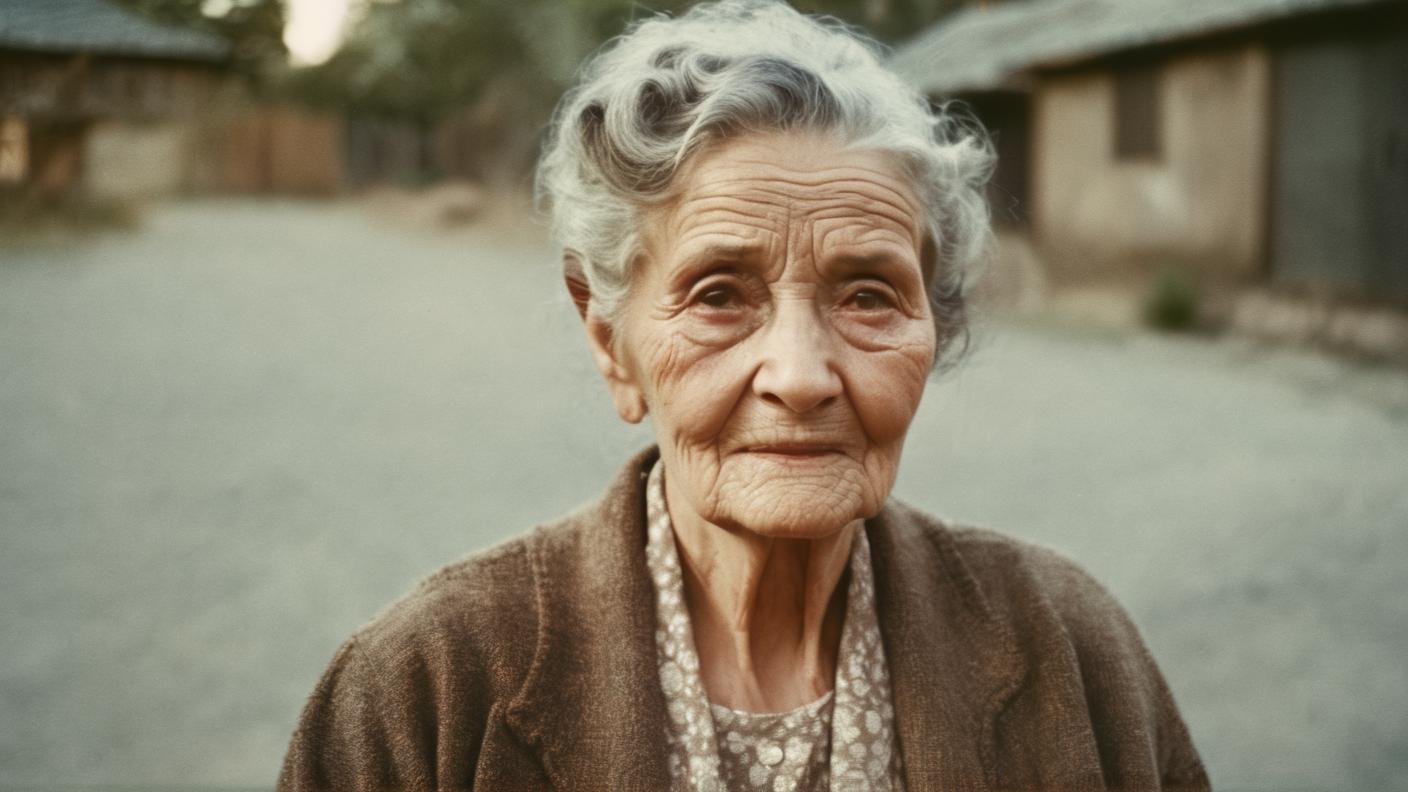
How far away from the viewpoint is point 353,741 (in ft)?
5.03

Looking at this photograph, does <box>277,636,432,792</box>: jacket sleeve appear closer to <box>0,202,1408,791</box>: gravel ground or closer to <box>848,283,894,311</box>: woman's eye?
<box>0,202,1408,791</box>: gravel ground

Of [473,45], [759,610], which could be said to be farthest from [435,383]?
[759,610]

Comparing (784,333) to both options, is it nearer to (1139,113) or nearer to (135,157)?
(135,157)

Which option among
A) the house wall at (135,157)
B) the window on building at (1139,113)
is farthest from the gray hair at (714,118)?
the window on building at (1139,113)

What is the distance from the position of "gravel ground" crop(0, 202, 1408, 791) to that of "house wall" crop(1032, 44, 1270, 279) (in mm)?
2647

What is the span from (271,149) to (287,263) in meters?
2.16

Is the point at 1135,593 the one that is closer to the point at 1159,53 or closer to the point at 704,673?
the point at 704,673

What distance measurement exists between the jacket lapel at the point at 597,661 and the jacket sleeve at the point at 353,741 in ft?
0.48

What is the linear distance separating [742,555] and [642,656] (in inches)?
8.0

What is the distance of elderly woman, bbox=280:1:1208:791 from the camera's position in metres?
1.54

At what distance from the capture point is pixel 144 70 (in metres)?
2.08

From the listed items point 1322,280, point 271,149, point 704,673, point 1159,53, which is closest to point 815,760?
point 704,673

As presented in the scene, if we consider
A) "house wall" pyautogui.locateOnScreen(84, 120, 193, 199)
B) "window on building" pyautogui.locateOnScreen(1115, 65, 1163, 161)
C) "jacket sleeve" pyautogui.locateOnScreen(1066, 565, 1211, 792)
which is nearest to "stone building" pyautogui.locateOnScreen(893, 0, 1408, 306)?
"window on building" pyautogui.locateOnScreen(1115, 65, 1163, 161)

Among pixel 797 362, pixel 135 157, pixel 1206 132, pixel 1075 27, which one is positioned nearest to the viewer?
pixel 797 362
